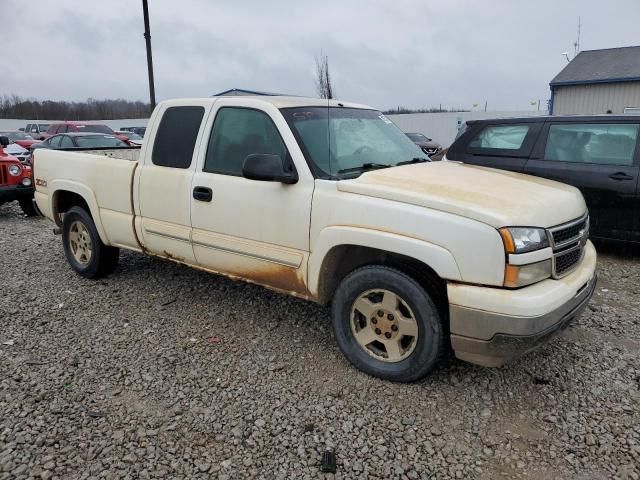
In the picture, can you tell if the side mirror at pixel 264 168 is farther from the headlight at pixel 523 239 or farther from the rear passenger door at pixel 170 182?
the headlight at pixel 523 239

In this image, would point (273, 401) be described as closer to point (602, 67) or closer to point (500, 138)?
point (500, 138)

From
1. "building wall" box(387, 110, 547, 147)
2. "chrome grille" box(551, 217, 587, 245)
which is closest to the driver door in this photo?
"chrome grille" box(551, 217, 587, 245)

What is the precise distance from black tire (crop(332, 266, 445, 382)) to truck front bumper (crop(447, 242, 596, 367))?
15 centimetres

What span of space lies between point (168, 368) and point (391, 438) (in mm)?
1625

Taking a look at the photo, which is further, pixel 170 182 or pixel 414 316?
pixel 170 182

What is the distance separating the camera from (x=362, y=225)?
3.14 meters

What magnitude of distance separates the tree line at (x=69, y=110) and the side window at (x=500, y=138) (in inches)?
2079

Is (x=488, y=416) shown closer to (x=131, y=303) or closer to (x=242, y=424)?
(x=242, y=424)

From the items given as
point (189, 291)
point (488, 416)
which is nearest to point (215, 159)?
point (189, 291)

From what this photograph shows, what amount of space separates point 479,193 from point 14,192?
8570 millimetres

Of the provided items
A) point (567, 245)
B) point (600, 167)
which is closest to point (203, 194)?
point (567, 245)

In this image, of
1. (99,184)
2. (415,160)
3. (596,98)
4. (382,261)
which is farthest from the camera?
(596,98)

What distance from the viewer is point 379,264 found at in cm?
328

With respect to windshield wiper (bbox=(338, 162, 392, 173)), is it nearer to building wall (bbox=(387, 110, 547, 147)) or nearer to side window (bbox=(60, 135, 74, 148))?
side window (bbox=(60, 135, 74, 148))
